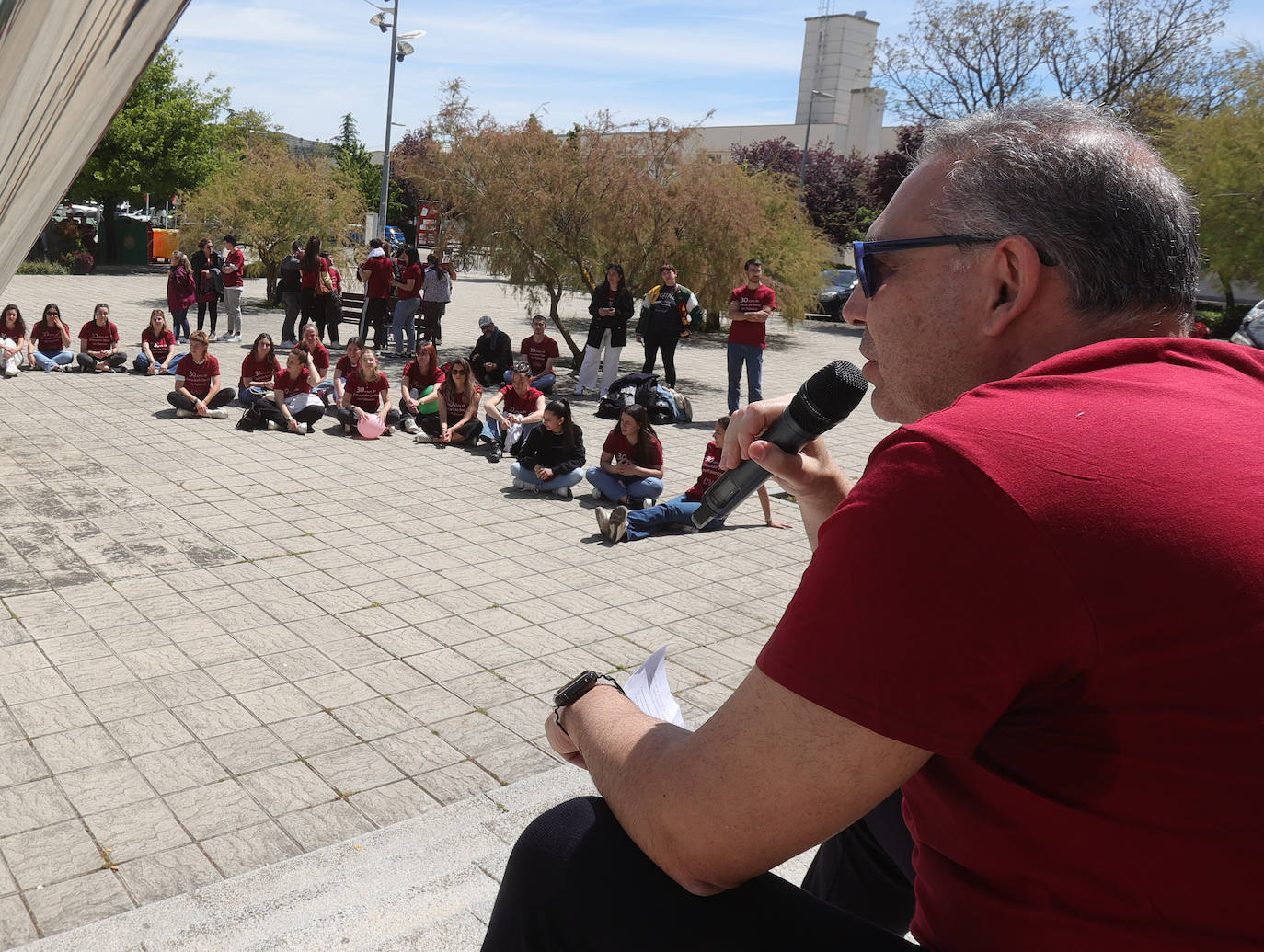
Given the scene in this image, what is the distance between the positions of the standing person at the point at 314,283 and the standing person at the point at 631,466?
9.33 m

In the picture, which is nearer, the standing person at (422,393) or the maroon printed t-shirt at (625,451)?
the maroon printed t-shirt at (625,451)

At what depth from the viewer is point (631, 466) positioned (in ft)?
30.7

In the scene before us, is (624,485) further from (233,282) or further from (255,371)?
(233,282)

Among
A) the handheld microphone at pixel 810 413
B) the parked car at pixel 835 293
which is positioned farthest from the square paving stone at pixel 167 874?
the parked car at pixel 835 293

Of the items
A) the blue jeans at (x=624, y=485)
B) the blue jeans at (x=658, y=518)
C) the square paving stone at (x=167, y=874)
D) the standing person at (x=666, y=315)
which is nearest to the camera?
the square paving stone at (x=167, y=874)

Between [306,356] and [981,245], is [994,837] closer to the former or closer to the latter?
[981,245]

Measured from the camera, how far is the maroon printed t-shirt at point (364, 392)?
39.0ft

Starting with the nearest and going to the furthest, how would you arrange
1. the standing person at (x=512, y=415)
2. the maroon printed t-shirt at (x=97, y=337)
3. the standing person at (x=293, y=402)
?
the standing person at (x=512, y=415) → the standing person at (x=293, y=402) → the maroon printed t-shirt at (x=97, y=337)

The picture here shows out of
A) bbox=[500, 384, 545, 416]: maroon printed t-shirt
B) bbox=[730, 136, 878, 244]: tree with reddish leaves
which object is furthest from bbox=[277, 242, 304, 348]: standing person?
bbox=[730, 136, 878, 244]: tree with reddish leaves

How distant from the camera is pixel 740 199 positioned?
15.9 m

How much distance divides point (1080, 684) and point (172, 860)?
3472 mm

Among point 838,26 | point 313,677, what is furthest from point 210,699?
point 838,26

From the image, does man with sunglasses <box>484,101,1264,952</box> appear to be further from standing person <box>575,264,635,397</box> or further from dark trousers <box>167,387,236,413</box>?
standing person <box>575,264,635,397</box>

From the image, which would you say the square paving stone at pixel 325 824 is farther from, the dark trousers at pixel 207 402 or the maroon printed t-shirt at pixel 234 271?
the maroon printed t-shirt at pixel 234 271
